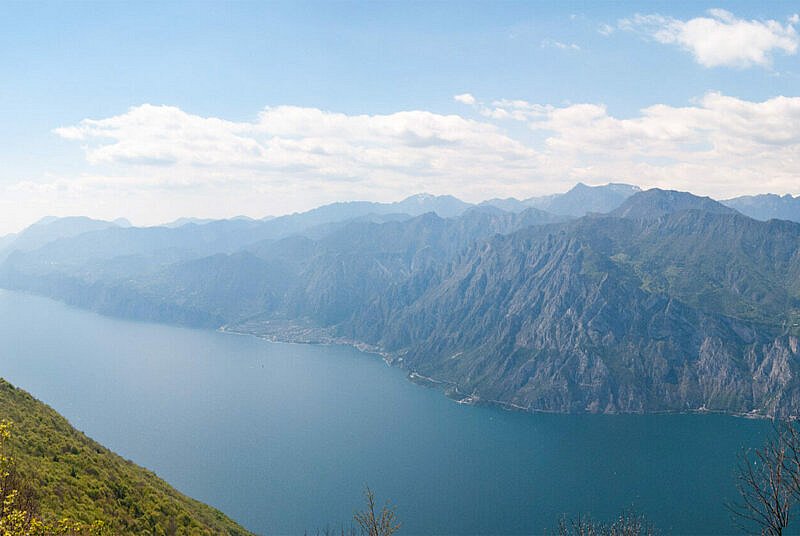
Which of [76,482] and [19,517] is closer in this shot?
[19,517]

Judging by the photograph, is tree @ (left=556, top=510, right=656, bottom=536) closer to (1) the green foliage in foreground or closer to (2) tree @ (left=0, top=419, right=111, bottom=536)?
(1) the green foliage in foreground

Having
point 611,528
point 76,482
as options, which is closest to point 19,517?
point 76,482

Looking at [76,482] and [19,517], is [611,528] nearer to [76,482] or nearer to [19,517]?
[76,482]

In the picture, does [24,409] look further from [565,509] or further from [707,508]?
[707,508]

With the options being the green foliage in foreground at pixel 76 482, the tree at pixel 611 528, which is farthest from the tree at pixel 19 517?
the tree at pixel 611 528

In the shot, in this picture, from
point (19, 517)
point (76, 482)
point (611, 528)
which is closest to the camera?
point (19, 517)

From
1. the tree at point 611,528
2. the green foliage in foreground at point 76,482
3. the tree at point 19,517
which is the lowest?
the tree at point 611,528

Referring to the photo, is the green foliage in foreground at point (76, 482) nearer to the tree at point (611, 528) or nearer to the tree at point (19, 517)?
the tree at point (19, 517)

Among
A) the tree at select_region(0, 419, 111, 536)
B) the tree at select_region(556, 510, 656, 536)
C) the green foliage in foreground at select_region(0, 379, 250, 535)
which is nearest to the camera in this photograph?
the tree at select_region(0, 419, 111, 536)

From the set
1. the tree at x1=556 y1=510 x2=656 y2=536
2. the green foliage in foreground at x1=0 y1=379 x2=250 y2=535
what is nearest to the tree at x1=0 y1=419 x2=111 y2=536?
the green foliage in foreground at x1=0 y1=379 x2=250 y2=535
